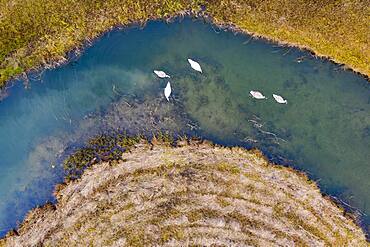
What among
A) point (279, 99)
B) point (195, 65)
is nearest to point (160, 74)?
point (195, 65)

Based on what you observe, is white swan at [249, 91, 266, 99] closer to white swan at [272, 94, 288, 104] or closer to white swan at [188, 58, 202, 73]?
white swan at [272, 94, 288, 104]

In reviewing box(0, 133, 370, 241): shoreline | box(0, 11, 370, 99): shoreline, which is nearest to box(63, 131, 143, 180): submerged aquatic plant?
box(0, 133, 370, 241): shoreline

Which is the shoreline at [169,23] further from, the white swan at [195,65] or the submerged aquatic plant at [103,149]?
the submerged aquatic plant at [103,149]

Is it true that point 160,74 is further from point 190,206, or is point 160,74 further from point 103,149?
point 190,206

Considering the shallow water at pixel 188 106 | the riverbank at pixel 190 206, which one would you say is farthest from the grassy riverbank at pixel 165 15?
the riverbank at pixel 190 206

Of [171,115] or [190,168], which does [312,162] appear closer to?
[190,168]

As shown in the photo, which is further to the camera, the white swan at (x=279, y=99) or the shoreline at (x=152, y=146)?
the white swan at (x=279, y=99)

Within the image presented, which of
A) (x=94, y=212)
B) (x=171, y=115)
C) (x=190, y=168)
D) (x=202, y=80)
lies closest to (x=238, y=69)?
(x=202, y=80)
